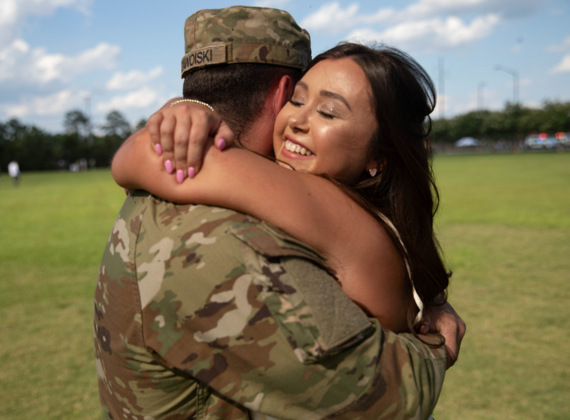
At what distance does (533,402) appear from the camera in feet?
14.5

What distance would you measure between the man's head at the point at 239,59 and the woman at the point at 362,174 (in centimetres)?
16

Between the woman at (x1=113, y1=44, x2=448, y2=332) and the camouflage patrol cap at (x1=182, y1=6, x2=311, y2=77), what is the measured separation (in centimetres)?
18

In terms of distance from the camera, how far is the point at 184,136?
56.9 inches

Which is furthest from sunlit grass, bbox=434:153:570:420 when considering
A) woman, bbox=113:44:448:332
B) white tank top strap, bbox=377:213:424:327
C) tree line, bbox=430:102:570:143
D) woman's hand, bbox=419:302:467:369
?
tree line, bbox=430:102:570:143

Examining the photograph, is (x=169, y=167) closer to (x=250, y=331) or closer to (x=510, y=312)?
(x=250, y=331)

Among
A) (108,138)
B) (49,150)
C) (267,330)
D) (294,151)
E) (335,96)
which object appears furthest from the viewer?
(108,138)

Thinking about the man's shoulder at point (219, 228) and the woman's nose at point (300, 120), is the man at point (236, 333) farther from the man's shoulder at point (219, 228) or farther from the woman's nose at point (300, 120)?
the woman's nose at point (300, 120)

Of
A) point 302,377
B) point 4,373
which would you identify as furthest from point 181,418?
point 4,373

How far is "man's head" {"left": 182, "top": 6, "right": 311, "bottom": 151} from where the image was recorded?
2135 mm

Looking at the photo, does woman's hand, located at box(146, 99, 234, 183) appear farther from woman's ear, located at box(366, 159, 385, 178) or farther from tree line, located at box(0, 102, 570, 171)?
tree line, located at box(0, 102, 570, 171)

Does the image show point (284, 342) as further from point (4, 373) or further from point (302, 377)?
point (4, 373)

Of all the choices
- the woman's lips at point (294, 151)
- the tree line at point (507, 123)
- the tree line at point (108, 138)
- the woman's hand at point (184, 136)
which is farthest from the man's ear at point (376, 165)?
the tree line at point (507, 123)

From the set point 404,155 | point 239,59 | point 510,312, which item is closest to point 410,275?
point 404,155

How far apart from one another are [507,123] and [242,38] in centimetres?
9068
